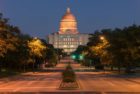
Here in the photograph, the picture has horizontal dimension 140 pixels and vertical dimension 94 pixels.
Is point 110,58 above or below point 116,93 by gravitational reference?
above

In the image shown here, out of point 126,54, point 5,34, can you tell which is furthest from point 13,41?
point 126,54

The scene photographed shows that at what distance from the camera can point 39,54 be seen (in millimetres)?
119438

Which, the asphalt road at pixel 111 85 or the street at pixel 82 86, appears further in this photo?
the asphalt road at pixel 111 85

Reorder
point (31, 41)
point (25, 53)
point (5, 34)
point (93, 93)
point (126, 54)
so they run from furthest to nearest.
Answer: point (31, 41)
point (25, 53)
point (126, 54)
point (5, 34)
point (93, 93)

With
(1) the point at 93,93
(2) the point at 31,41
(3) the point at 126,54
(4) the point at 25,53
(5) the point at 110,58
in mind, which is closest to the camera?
(1) the point at 93,93

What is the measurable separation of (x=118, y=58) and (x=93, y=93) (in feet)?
179

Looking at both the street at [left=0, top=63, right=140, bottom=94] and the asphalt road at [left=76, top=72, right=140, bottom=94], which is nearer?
the street at [left=0, top=63, right=140, bottom=94]

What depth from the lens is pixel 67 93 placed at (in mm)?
32156

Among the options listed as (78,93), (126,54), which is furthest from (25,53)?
(78,93)

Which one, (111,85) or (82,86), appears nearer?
(82,86)

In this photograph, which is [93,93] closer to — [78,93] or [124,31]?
[78,93]

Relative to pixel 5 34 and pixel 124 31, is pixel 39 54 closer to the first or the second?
pixel 124 31

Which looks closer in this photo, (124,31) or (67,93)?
(67,93)

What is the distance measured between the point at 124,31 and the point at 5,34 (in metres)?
23.1
